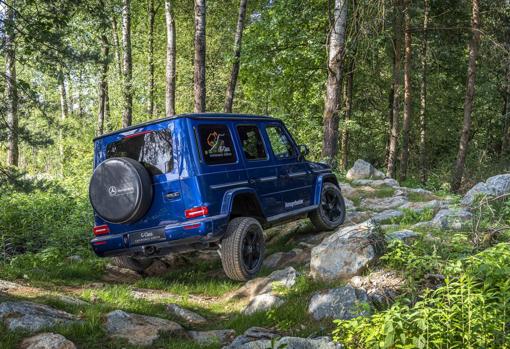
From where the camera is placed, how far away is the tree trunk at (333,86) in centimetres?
1198

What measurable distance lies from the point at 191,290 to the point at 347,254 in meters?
2.22

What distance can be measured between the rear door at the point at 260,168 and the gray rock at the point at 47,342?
341 cm

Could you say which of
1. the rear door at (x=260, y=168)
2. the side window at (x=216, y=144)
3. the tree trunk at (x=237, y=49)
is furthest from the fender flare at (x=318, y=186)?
the tree trunk at (x=237, y=49)

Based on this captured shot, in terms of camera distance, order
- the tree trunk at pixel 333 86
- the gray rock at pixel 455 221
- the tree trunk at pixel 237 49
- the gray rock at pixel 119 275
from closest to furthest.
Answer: the gray rock at pixel 455 221
the gray rock at pixel 119 275
the tree trunk at pixel 333 86
the tree trunk at pixel 237 49

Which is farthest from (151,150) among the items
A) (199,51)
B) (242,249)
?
(199,51)

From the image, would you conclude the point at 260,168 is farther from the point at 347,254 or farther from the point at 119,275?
the point at 119,275

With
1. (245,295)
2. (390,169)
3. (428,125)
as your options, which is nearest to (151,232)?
(245,295)

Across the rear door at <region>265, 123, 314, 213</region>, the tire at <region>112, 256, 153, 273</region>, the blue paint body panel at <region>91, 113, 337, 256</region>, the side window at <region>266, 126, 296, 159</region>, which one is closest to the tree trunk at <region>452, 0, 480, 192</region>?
the rear door at <region>265, 123, 314, 213</region>

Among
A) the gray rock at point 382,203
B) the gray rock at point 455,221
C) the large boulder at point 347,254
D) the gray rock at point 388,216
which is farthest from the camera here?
the gray rock at point 382,203

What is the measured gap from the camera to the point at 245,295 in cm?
568

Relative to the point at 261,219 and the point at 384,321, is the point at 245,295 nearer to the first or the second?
the point at 261,219

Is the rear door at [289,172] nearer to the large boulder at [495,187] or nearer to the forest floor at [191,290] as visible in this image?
the forest floor at [191,290]

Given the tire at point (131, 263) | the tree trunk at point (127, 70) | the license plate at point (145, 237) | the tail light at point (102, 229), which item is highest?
the tree trunk at point (127, 70)

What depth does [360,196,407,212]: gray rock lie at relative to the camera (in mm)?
10086
